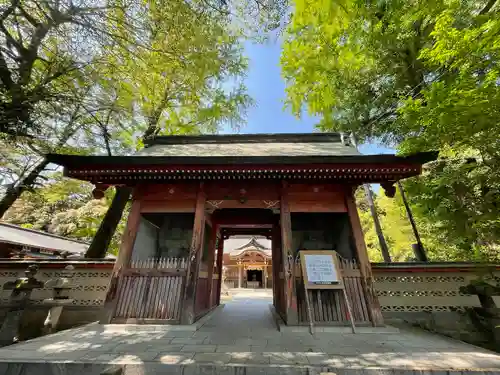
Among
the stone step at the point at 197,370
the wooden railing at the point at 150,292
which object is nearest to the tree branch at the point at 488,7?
the stone step at the point at 197,370

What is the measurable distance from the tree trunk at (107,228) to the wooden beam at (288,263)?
18.3 feet

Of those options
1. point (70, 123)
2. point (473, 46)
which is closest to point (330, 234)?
point (473, 46)

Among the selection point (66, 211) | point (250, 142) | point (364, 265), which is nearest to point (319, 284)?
point (364, 265)

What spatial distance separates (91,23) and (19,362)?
4951 millimetres

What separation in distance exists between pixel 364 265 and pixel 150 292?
4588 mm

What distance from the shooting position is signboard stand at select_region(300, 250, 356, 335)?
456 cm

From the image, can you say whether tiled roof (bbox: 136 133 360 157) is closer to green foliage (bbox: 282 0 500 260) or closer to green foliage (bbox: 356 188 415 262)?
green foliage (bbox: 282 0 500 260)

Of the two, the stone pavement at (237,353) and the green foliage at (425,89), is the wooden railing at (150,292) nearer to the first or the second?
the stone pavement at (237,353)

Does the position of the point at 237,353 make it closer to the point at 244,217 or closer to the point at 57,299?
the point at 244,217

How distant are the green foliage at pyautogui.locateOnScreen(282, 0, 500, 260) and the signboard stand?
2.84m

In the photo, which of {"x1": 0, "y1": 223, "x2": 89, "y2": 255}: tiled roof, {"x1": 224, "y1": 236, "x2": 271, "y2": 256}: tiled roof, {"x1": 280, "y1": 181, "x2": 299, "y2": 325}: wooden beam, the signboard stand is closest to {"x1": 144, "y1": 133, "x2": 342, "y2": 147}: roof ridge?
{"x1": 280, "y1": 181, "x2": 299, "y2": 325}: wooden beam

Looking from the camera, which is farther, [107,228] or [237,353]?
[107,228]

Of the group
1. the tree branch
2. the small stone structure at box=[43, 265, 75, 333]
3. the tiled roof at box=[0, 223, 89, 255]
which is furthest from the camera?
the tiled roof at box=[0, 223, 89, 255]

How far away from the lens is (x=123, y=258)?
4.91 metres
